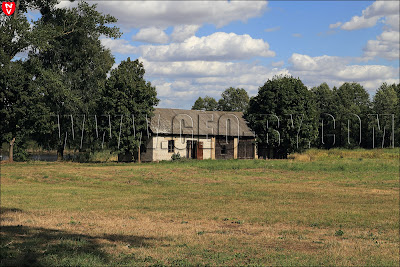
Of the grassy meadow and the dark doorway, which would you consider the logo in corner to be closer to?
the grassy meadow

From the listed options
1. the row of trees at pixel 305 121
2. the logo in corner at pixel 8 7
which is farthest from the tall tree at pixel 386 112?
the logo in corner at pixel 8 7

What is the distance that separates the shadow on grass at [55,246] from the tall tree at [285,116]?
43.9 meters

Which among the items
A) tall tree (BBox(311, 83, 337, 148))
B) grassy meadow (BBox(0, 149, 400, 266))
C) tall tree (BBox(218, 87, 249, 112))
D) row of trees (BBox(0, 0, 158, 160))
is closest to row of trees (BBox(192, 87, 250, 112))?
tall tree (BBox(218, 87, 249, 112))

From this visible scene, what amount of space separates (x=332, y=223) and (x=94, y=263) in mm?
10890

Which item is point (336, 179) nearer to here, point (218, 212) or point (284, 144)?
point (218, 212)

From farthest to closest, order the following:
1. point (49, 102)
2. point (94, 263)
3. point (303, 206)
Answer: point (49, 102) → point (303, 206) → point (94, 263)

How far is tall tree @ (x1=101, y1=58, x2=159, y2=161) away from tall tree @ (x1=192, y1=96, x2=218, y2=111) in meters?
63.2

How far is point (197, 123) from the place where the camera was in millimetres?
57594

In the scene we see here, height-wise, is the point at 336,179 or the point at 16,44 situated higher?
the point at 16,44

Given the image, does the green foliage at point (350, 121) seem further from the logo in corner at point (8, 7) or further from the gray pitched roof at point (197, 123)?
the logo in corner at point (8, 7)

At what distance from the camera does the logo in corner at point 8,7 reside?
23.0 meters

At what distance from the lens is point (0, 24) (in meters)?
23.0

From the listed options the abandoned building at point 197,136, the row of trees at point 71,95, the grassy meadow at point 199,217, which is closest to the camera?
the grassy meadow at point 199,217

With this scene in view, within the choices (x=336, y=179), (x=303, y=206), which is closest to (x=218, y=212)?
(x=303, y=206)
